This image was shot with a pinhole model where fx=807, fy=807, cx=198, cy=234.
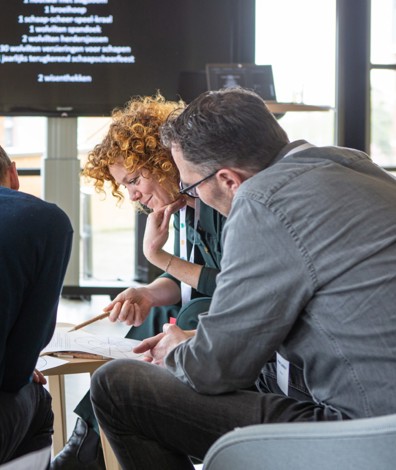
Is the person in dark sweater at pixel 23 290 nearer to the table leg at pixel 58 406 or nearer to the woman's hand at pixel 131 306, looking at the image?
the woman's hand at pixel 131 306

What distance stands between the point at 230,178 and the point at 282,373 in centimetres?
46

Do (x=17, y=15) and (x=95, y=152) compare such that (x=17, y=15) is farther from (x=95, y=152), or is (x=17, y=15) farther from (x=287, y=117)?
(x=95, y=152)

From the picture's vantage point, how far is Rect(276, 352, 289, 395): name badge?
1774 mm

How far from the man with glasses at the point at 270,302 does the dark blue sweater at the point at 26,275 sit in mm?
172

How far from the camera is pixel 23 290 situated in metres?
1.55

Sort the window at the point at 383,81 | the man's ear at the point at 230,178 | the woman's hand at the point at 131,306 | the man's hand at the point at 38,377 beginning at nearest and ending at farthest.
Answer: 1. the man's ear at the point at 230,178
2. the man's hand at the point at 38,377
3. the woman's hand at the point at 131,306
4. the window at the point at 383,81

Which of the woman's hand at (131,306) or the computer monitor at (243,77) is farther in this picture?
the computer monitor at (243,77)

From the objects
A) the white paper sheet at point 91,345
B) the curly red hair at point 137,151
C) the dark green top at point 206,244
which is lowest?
the white paper sheet at point 91,345

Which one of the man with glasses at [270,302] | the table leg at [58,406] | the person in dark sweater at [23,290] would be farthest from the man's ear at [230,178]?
the table leg at [58,406]

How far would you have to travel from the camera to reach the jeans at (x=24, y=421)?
158cm

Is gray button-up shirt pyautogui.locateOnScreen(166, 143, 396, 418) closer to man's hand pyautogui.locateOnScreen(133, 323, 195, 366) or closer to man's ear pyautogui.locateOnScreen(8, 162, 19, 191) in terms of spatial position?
man's hand pyautogui.locateOnScreen(133, 323, 195, 366)

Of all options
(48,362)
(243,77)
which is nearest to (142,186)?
(48,362)

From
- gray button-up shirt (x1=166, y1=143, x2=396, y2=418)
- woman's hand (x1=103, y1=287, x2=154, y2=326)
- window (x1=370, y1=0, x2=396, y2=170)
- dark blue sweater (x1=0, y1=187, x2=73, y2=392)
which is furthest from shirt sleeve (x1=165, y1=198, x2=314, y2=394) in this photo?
window (x1=370, y1=0, x2=396, y2=170)

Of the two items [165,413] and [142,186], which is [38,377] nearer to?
[165,413]
